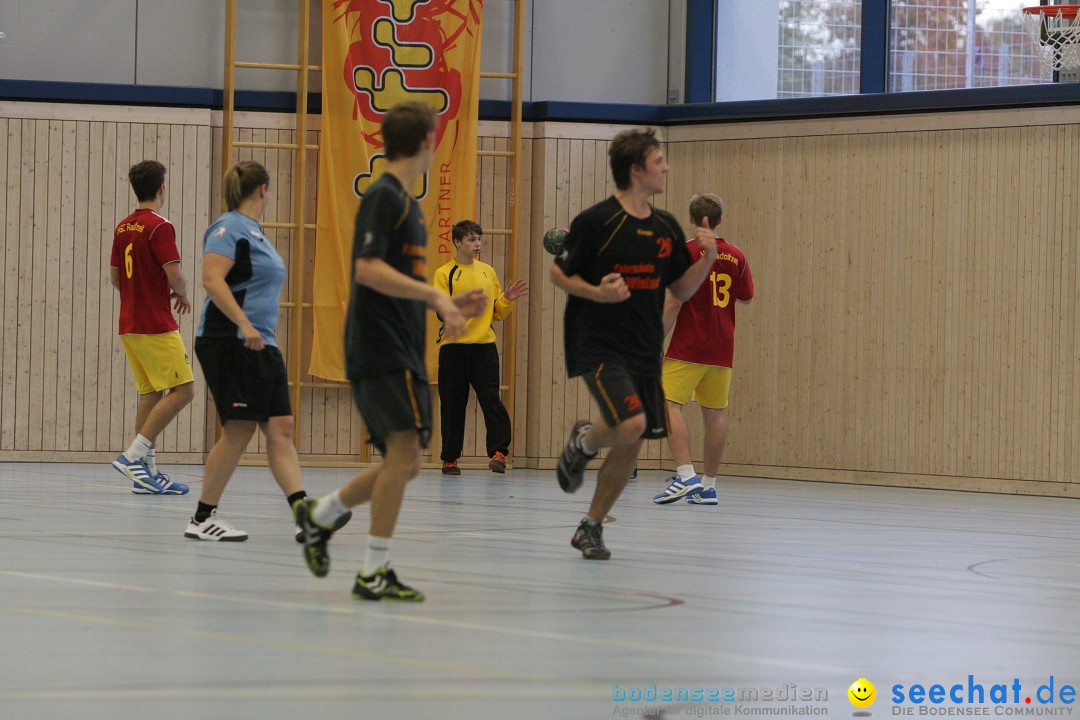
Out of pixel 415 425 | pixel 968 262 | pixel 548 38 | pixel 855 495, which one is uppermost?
pixel 548 38

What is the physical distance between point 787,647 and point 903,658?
0.32 meters

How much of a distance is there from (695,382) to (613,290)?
3.70 meters

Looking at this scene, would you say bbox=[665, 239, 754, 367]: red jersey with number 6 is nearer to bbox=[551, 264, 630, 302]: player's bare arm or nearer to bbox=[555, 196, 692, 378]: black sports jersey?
bbox=[555, 196, 692, 378]: black sports jersey

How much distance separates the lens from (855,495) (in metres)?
11.0

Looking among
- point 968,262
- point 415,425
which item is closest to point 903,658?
point 415,425

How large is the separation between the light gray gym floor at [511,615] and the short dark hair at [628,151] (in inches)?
64.7

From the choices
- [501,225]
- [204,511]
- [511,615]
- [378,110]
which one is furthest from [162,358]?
[511,615]

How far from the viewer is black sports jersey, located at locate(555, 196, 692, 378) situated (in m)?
6.16

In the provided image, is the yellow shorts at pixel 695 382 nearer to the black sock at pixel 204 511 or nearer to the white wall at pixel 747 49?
the black sock at pixel 204 511

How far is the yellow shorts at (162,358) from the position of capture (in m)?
9.18

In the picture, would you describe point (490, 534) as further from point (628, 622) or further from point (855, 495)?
point (855, 495)

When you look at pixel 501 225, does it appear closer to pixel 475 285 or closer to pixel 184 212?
pixel 475 285

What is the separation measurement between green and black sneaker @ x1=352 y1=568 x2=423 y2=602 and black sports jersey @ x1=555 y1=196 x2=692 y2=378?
1566mm

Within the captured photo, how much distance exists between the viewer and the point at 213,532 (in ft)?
21.6
